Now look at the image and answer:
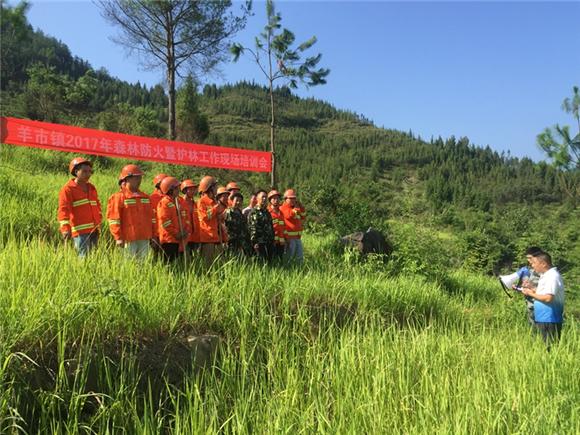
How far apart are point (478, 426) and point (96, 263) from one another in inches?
122

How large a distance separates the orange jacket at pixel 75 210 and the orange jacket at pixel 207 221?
121 cm

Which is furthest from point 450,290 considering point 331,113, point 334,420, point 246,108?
point 331,113

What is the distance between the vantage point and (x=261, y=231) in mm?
6168

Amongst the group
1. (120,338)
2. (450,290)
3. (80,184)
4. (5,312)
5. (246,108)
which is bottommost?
(450,290)

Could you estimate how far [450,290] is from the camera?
323 inches

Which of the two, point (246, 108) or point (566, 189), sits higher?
point (246, 108)

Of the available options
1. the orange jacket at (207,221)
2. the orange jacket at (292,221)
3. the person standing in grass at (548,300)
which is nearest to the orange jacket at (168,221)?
the orange jacket at (207,221)

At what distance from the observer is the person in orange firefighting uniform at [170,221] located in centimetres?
479

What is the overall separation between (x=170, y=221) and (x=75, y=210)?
94cm

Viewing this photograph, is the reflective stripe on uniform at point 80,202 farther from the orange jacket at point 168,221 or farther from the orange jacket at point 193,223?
the orange jacket at point 193,223

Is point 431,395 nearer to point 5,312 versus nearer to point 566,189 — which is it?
point 5,312

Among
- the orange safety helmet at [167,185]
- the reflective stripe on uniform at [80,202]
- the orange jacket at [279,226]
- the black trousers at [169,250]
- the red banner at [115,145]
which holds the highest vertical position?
the red banner at [115,145]

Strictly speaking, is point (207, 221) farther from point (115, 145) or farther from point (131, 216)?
point (115, 145)

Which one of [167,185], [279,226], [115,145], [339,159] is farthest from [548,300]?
[339,159]
